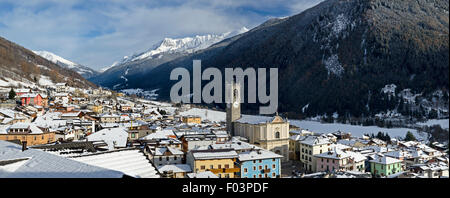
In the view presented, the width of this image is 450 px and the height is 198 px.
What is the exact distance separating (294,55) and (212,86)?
2592cm

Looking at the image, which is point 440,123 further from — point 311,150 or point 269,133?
point 269,133

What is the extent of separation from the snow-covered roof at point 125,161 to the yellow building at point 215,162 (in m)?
9.13

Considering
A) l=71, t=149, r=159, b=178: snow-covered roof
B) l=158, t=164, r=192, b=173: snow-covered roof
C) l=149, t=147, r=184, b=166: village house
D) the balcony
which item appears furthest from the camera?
l=149, t=147, r=184, b=166: village house

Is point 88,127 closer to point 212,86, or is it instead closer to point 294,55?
point 212,86

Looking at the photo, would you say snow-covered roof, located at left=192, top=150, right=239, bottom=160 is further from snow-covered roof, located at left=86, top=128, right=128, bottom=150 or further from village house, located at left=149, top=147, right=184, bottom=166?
snow-covered roof, located at left=86, top=128, right=128, bottom=150

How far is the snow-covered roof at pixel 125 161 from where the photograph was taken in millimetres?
4344

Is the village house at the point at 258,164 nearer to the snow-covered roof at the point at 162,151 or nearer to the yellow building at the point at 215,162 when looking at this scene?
the yellow building at the point at 215,162

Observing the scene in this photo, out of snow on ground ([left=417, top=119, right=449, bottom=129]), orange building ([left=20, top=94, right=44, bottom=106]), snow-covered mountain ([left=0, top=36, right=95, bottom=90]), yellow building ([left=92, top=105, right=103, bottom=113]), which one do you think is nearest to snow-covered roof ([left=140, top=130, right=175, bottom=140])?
snow on ground ([left=417, top=119, right=449, bottom=129])

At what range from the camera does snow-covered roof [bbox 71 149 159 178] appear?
14.3 ft

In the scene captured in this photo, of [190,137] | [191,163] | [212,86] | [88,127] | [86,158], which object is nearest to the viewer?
[86,158]

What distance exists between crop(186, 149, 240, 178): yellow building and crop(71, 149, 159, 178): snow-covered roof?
9.13m
